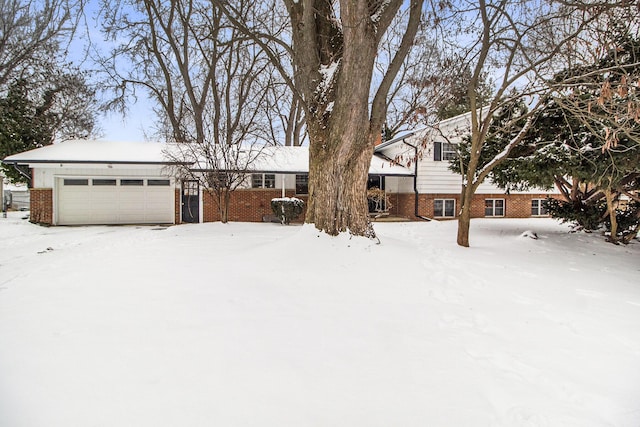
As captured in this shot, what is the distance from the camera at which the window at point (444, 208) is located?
17.6m

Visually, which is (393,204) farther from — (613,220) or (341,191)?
(341,191)

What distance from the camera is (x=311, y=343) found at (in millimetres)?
3098

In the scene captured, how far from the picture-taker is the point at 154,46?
62.5 feet

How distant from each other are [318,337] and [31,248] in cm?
921

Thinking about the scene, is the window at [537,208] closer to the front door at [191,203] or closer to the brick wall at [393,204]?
the brick wall at [393,204]

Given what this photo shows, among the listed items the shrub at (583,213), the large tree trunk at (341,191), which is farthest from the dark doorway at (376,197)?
the large tree trunk at (341,191)

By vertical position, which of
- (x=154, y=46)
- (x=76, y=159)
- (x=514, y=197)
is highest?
(x=154, y=46)

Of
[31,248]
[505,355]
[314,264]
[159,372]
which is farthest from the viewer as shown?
[31,248]

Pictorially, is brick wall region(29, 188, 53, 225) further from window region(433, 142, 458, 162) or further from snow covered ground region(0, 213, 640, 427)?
window region(433, 142, 458, 162)

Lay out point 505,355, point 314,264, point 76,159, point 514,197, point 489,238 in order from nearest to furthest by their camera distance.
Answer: point 505,355, point 314,264, point 489,238, point 76,159, point 514,197

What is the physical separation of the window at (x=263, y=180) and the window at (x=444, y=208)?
8049 mm

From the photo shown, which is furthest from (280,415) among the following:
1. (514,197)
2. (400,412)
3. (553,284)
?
(514,197)

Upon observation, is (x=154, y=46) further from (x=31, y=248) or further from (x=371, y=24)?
(x=371, y=24)

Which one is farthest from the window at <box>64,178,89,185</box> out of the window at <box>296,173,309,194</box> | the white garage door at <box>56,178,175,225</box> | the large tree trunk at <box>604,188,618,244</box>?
the large tree trunk at <box>604,188,618,244</box>
